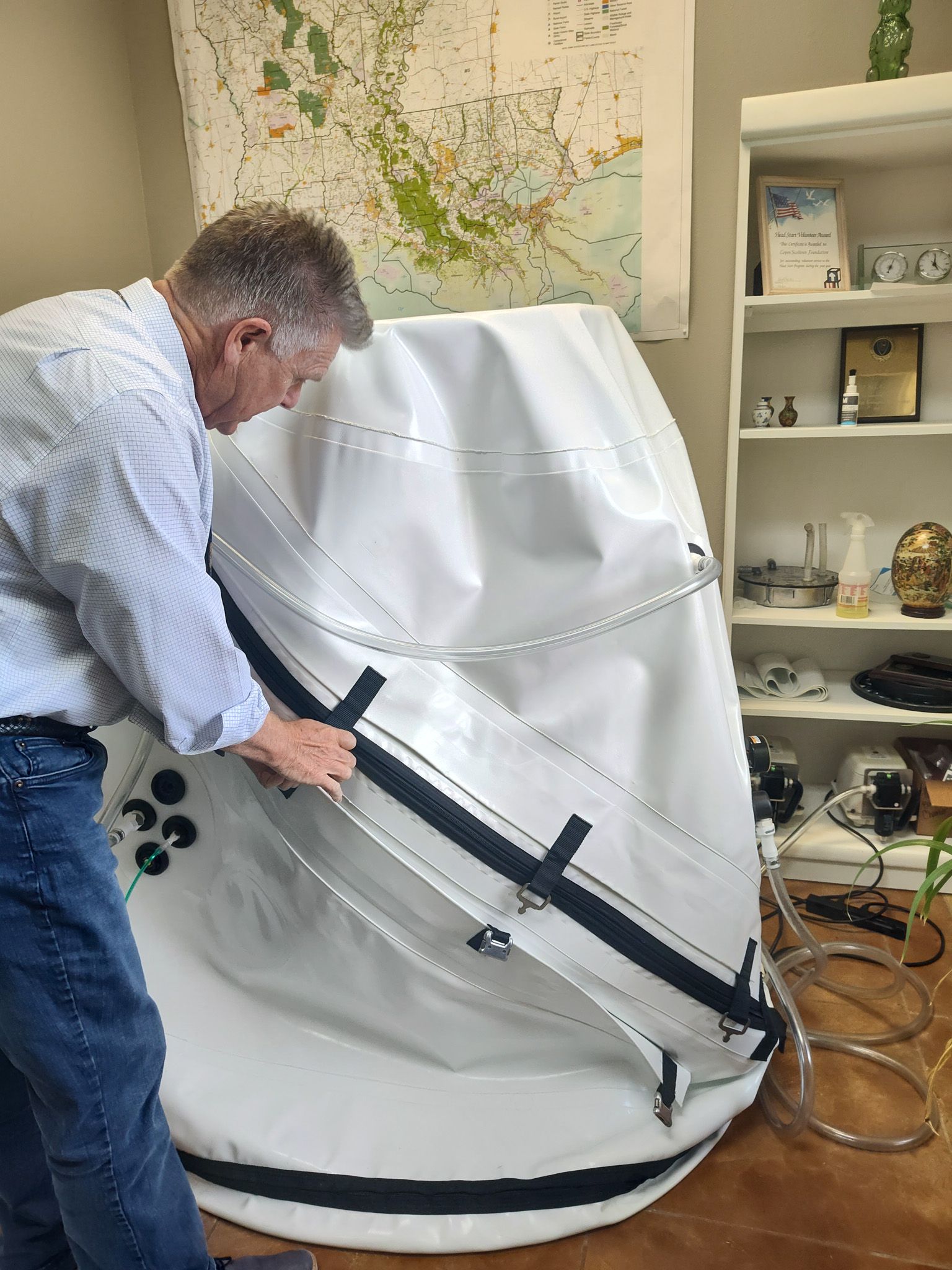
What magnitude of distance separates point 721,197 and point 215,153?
138 centimetres

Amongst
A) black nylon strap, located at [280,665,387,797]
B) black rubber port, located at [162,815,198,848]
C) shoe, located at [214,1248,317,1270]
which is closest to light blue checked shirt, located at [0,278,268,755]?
black nylon strap, located at [280,665,387,797]

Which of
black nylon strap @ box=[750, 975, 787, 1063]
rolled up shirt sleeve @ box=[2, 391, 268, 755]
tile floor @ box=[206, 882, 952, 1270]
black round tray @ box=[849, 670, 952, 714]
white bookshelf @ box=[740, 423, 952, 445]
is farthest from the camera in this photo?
black round tray @ box=[849, 670, 952, 714]

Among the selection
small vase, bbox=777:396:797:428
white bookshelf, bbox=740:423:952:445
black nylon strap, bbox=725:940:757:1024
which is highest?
small vase, bbox=777:396:797:428

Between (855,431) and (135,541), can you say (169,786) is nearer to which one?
(135,541)

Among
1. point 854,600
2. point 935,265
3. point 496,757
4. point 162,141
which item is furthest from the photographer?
point 162,141

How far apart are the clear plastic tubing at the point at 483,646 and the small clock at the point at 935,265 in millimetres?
1167

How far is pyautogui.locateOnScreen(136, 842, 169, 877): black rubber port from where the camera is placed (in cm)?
147

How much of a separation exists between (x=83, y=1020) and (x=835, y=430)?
5.86 feet

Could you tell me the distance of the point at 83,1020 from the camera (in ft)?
2.92

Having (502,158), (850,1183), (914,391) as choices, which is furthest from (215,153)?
(850,1183)

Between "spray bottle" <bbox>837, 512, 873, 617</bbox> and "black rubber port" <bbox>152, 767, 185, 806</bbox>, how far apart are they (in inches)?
58.2

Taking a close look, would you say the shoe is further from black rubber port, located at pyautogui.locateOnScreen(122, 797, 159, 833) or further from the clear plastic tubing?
the clear plastic tubing

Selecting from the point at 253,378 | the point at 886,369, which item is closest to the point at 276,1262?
the point at 253,378

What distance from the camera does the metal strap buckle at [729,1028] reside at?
1227 mm
